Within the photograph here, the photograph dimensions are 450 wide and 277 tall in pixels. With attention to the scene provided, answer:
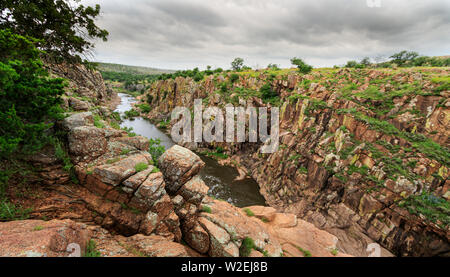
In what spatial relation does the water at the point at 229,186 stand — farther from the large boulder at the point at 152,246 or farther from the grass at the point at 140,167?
the grass at the point at 140,167

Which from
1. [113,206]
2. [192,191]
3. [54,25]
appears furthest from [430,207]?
[54,25]

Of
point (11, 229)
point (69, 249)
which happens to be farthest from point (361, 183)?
point (11, 229)

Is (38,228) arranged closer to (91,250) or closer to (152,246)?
(91,250)

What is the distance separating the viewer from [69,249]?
5281mm

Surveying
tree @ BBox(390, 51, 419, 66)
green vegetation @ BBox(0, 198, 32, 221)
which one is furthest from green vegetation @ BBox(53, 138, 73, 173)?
tree @ BBox(390, 51, 419, 66)

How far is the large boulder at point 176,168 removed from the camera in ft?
31.2

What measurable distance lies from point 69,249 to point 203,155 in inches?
1128

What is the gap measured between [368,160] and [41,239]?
2322 centimetres

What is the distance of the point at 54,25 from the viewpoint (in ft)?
33.7

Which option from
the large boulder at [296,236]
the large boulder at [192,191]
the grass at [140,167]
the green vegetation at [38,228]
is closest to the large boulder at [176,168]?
the large boulder at [192,191]

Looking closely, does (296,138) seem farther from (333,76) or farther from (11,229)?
(11,229)

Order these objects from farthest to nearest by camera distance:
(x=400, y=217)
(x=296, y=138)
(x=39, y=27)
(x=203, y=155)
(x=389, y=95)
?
(x=203, y=155), (x=296, y=138), (x=389, y=95), (x=400, y=217), (x=39, y=27)

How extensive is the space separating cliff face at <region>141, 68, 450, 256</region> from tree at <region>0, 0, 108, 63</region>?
934 inches

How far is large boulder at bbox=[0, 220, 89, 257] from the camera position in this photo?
4.51m
